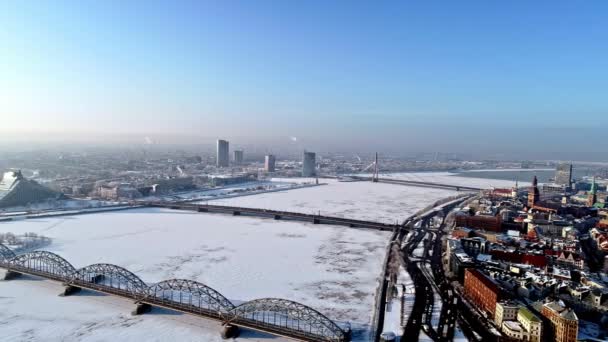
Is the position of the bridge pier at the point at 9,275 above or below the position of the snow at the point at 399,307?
above

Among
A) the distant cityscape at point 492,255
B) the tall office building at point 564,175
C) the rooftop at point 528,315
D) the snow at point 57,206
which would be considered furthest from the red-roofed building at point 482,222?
the tall office building at point 564,175

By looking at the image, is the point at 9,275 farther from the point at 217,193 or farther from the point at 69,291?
the point at 217,193

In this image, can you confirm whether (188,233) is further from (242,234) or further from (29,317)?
(29,317)

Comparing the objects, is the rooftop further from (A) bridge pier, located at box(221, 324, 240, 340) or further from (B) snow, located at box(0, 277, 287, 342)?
(A) bridge pier, located at box(221, 324, 240, 340)

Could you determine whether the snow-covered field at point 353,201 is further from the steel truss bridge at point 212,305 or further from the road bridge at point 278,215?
the steel truss bridge at point 212,305

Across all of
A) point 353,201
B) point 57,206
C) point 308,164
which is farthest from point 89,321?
point 308,164

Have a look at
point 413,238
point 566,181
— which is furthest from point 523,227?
point 566,181
